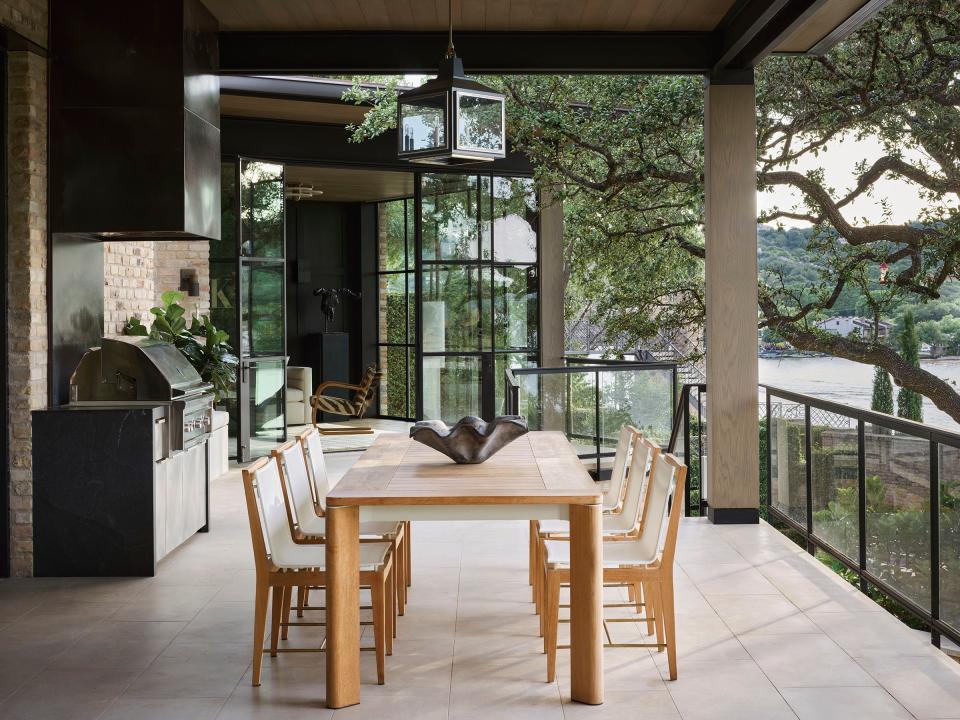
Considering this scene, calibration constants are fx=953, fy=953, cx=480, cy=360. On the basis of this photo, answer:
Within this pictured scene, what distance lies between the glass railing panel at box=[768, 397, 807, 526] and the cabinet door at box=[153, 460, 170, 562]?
12.5 ft

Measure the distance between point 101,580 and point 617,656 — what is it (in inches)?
A: 113

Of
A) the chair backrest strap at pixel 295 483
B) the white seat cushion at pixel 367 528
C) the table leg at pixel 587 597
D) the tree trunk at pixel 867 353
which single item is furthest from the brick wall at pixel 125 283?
the tree trunk at pixel 867 353

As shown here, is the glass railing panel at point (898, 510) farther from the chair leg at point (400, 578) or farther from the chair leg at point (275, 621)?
the chair leg at point (275, 621)

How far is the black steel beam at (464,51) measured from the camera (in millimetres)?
6098

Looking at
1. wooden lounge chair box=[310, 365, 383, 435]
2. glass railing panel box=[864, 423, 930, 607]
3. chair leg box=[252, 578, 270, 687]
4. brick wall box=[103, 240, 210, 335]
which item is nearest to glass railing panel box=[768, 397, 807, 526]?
glass railing panel box=[864, 423, 930, 607]

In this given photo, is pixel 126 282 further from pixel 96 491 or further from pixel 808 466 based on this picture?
pixel 808 466

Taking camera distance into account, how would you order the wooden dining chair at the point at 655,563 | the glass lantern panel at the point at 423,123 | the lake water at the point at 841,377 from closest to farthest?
the wooden dining chair at the point at 655,563, the glass lantern panel at the point at 423,123, the lake water at the point at 841,377

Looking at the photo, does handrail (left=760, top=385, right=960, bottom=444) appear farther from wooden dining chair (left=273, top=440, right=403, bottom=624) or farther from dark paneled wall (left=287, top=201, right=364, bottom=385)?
dark paneled wall (left=287, top=201, right=364, bottom=385)

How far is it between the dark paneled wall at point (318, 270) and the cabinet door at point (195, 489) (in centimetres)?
742

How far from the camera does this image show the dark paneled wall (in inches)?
540

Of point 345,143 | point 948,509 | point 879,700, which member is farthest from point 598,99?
point 879,700

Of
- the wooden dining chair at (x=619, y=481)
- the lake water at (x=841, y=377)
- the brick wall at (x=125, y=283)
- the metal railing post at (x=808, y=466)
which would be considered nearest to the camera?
the wooden dining chair at (x=619, y=481)

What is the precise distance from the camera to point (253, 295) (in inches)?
379

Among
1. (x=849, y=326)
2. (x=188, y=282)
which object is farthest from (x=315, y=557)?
(x=849, y=326)
